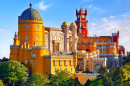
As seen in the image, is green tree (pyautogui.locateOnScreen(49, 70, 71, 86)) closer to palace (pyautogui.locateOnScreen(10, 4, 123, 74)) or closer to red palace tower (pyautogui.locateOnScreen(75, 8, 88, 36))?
palace (pyautogui.locateOnScreen(10, 4, 123, 74))

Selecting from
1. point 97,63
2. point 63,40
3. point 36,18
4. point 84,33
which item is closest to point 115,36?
point 84,33

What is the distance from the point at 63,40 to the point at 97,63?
58.9 feet

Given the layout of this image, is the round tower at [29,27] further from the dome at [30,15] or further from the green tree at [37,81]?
the green tree at [37,81]

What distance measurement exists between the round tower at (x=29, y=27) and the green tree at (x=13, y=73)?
495 inches

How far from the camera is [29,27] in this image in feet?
244

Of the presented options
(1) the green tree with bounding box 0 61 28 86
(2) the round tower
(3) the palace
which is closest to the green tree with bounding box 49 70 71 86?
(3) the palace

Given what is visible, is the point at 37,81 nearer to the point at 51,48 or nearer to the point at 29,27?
the point at 29,27

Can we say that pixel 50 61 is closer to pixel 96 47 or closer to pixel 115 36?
pixel 96 47

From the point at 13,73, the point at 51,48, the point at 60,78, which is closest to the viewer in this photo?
the point at 60,78

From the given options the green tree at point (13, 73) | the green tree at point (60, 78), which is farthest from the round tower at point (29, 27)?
the green tree at point (60, 78)

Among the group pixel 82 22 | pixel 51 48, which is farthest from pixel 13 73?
pixel 82 22

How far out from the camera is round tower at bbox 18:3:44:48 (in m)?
74.2

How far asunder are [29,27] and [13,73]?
17226mm

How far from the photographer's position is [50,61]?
64188 mm
